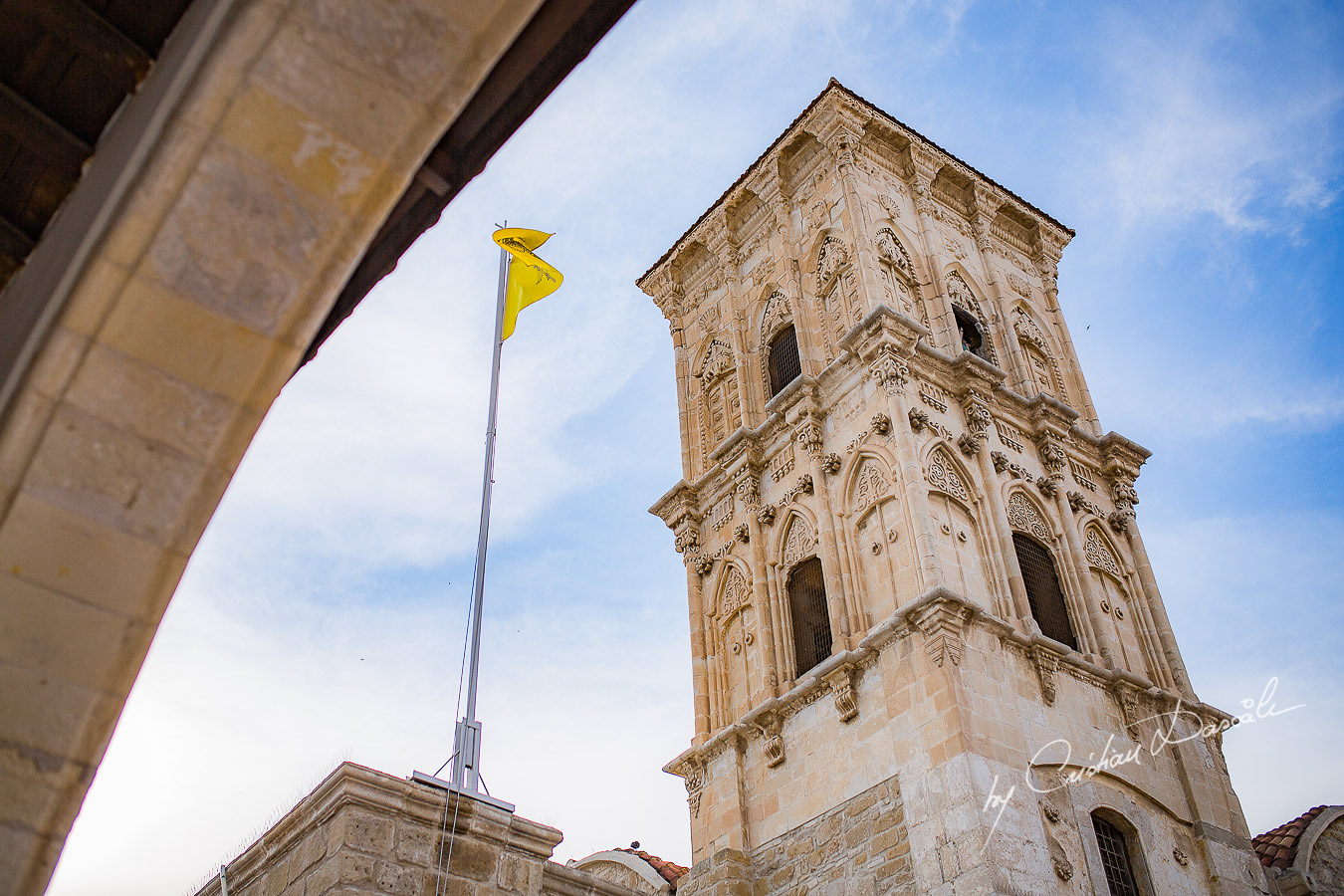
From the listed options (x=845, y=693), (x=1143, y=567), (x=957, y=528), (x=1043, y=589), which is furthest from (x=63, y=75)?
(x=1143, y=567)

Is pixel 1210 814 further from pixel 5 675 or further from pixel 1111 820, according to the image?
pixel 5 675

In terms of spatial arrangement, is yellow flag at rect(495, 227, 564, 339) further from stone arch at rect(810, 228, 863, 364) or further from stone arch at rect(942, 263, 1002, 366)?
stone arch at rect(942, 263, 1002, 366)

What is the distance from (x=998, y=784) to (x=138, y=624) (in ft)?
39.5

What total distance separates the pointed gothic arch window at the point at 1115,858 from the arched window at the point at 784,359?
869cm

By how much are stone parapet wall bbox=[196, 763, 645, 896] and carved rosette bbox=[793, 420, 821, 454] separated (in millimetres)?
10265

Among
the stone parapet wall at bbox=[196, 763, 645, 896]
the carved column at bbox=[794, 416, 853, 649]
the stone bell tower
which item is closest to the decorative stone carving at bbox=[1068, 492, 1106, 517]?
the stone bell tower

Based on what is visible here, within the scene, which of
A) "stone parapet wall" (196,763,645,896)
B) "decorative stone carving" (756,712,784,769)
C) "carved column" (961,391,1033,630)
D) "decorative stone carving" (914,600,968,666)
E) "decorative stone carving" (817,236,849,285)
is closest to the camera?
"stone parapet wall" (196,763,645,896)

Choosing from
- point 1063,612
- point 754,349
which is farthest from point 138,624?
point 754,349

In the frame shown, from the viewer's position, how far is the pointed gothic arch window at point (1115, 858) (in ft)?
44.0

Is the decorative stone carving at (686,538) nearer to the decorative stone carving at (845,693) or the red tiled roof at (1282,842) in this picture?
the decorative stone carving at (845,693)

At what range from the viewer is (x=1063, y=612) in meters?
16.4

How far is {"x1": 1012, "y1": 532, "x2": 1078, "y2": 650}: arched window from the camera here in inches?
627

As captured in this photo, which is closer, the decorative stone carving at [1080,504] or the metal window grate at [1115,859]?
the metal window grate at [1115,859]

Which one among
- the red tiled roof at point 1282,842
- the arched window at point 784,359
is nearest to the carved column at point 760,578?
the arched window at point 784,359
